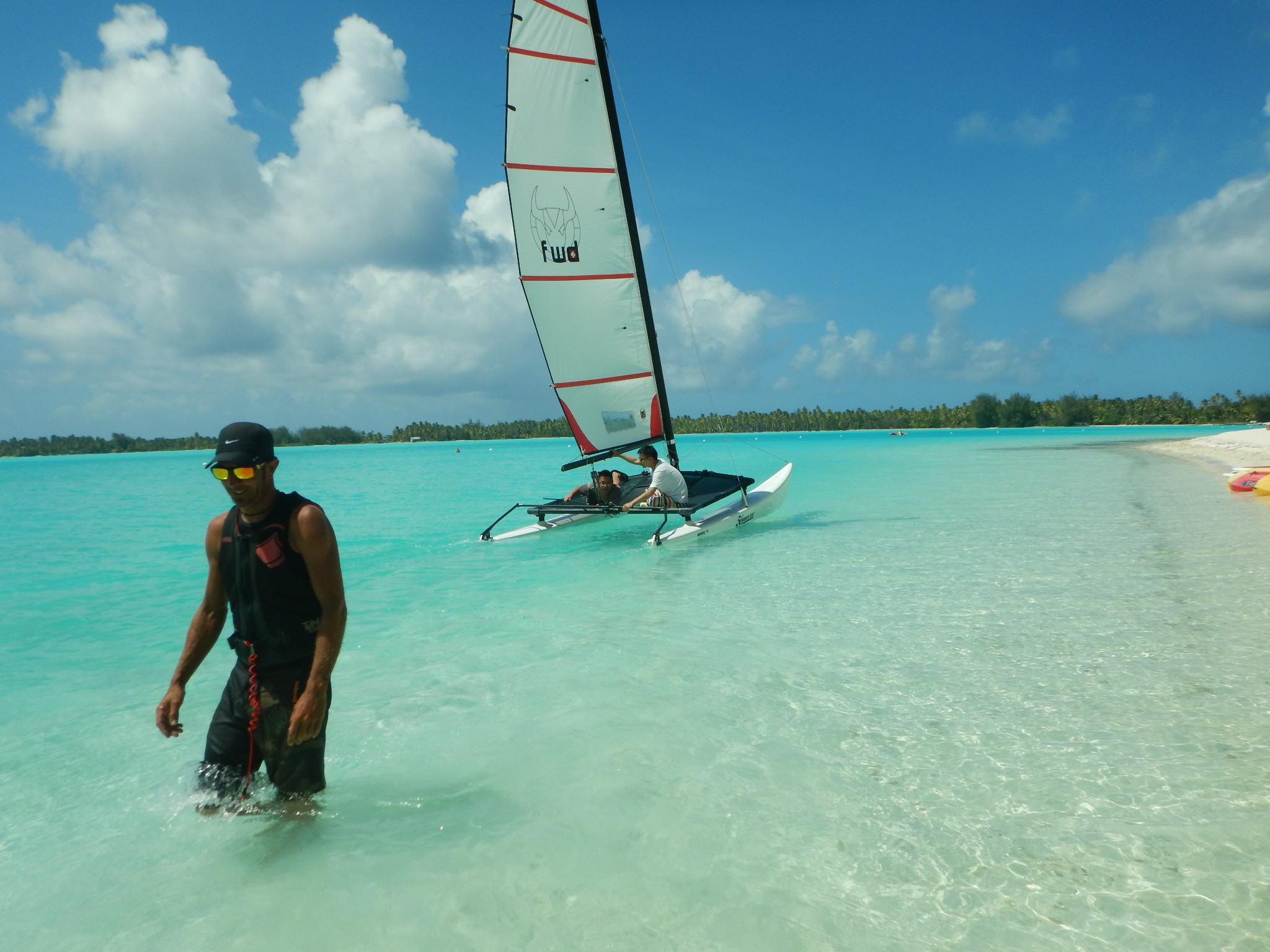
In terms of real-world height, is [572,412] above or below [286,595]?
above

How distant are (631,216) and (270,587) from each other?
9537mm

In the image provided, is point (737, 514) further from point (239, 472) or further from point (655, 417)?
point (239, 472)

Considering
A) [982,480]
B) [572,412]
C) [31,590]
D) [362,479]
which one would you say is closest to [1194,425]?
[982,480]

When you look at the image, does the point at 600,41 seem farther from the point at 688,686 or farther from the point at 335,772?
the point at 335,772

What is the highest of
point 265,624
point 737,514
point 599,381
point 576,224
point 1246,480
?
point 576,224

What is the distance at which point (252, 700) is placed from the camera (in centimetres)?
271

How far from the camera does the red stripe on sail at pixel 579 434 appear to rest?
36.6 feet

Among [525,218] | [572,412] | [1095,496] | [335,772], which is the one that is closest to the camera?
[335,772]

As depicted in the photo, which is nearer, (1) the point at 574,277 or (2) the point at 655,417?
(1) the point at 574,277

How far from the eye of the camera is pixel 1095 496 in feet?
51.4

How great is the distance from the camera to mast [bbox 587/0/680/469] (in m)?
10.6

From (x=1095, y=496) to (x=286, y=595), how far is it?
56.0ft

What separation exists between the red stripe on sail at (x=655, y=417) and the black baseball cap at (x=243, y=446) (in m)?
9.39

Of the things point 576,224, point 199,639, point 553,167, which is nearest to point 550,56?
point 553,167
